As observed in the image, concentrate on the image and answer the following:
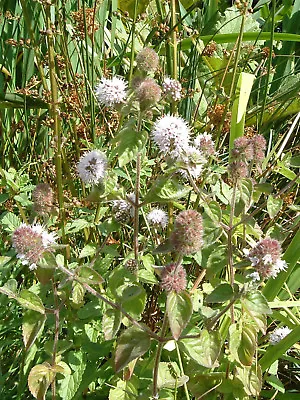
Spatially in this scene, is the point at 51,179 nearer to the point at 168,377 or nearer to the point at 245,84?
the point at 245,84

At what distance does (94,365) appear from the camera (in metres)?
1.13

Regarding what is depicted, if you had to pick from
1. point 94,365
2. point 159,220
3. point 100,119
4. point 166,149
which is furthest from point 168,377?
point 100,119

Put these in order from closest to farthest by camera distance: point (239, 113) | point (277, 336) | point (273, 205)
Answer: point (273, 205)
point (277, 336)
point (239, 113)

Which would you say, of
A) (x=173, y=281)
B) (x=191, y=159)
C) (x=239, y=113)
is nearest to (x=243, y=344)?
(x=173, y=281)

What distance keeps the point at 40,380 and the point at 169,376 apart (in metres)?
0.24

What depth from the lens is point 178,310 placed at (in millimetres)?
826

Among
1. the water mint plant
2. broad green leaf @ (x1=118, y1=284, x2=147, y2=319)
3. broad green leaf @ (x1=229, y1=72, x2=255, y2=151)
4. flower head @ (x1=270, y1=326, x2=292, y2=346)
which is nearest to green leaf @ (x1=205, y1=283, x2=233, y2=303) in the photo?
the water mint plant

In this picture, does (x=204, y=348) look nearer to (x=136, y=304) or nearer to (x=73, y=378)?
(x=136, y=304)

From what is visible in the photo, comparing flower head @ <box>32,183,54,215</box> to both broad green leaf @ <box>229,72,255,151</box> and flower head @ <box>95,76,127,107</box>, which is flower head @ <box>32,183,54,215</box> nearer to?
flower head @ <box>95,76,127,107</box>

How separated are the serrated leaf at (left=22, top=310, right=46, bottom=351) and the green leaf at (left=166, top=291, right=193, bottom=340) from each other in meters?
0.22

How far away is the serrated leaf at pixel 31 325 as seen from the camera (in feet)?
2.97

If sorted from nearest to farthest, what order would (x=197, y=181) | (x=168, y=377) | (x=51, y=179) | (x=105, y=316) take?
(x=105, y=316) → (x=168, y=377) → (x=197, y=181) → (x=51, y=179)

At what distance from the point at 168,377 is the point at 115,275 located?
0.22 m

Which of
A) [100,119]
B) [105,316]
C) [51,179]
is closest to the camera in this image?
[105,316]
